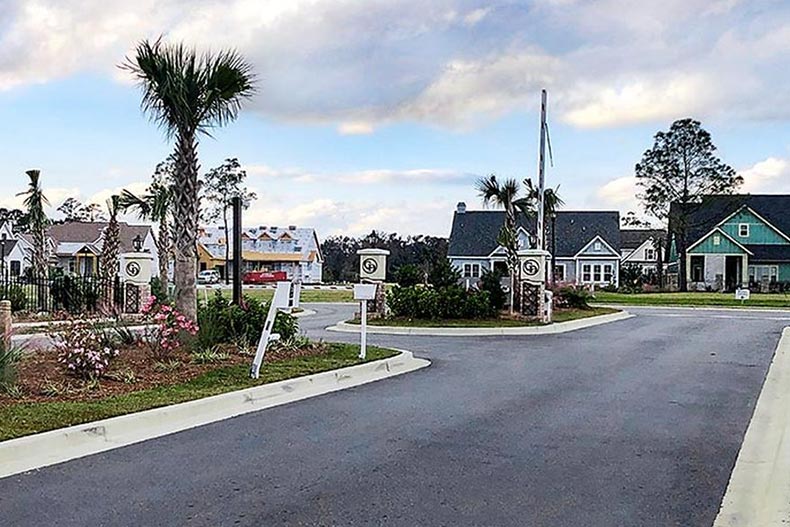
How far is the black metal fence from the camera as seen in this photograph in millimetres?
21312

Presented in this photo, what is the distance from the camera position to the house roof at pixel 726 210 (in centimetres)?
5762

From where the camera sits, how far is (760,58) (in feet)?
64.0

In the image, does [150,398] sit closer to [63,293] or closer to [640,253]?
[63,293]

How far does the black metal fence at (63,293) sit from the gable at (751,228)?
4855 cm

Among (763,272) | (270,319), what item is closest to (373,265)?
(270,319)

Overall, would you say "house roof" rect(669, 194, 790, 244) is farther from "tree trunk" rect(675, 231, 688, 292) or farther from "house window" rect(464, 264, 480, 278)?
"house window" rect(464, 264, 480, 278)

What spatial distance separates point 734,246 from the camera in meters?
57.9

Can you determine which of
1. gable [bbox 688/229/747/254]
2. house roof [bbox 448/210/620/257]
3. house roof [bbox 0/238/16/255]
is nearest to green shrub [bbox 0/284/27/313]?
house roof [bbox 448/210/620/257]

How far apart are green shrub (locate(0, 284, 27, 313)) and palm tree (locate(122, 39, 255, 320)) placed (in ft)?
26.6

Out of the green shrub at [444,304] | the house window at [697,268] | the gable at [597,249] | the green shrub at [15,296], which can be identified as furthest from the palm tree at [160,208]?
the house window at [697,268]

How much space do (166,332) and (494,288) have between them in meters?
13.8

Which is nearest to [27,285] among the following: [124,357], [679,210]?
[124,357]

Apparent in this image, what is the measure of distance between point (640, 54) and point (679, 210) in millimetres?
40151

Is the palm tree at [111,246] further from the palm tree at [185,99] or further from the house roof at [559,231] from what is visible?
the house roof at [559,231]
